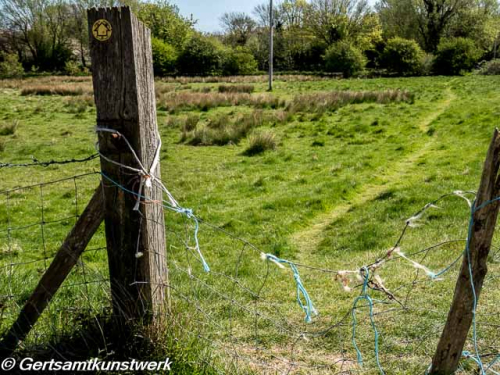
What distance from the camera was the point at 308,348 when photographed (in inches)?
141

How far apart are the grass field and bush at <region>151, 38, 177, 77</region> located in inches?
1212

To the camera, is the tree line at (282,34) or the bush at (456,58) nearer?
the bush at (456,58)

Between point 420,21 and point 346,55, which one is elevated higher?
point 420,21

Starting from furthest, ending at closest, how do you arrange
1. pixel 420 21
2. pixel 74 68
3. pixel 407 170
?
pixel 420 21 → pixel 74 68 → pixel 407 170

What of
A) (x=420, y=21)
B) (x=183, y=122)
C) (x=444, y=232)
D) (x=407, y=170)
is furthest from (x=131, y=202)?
(x=420, y=21)

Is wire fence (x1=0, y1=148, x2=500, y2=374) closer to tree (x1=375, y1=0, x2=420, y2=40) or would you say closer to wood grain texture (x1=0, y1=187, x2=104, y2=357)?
wood grain texture (x1=0, y1=187, x2=104, y2=357)

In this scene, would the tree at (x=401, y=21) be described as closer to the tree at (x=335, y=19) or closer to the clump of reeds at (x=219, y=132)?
the tree at (x=335, y=19)

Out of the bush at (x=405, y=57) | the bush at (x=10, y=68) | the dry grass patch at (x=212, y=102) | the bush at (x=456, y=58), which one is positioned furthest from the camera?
the bush at (x=405, y=57)

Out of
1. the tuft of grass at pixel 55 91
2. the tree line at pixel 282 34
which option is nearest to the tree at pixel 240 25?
the tree line at pixel 282 34

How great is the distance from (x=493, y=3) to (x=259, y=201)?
6364 cm

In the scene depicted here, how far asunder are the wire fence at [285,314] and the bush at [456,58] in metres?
43.8

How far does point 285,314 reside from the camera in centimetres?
434

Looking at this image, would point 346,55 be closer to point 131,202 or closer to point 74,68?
point 74,68

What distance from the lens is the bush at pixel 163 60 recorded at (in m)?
50.6
